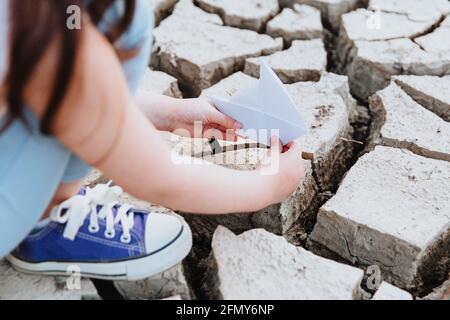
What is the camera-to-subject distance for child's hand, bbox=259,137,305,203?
1.19m

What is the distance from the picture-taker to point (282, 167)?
120cm

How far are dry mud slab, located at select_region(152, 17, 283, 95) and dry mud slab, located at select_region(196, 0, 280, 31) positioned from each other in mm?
48

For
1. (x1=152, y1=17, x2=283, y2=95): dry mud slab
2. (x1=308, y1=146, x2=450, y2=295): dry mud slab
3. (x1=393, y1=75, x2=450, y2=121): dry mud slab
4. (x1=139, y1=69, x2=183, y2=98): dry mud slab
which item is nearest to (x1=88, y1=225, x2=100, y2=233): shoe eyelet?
(x1=308, y1=146, x2=450, y2=295): dry mud slab

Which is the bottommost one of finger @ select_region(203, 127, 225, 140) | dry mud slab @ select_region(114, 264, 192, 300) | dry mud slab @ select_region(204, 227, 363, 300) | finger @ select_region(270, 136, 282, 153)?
dry mud slab @ select_region(114, 264, 192, 300)

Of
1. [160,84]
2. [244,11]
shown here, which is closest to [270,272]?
[160,84]

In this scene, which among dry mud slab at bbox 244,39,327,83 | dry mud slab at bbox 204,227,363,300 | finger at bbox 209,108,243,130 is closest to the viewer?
dry mud slab at bbox 204,227,363,300

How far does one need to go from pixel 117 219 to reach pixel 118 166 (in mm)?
283

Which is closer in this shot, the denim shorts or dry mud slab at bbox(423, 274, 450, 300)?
the denim shorts

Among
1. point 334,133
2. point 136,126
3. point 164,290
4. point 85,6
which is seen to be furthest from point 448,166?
point 85,6

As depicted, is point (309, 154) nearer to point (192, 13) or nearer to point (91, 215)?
point (91, 215)

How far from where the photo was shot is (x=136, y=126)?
88 cm

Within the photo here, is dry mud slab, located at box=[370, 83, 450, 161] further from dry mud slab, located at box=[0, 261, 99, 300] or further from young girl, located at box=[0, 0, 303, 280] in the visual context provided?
dry mud slab, located at box=[0, 261, 99, 300]

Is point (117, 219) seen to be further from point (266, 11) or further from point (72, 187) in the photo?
point (266, 11)

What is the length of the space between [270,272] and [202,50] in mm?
900
